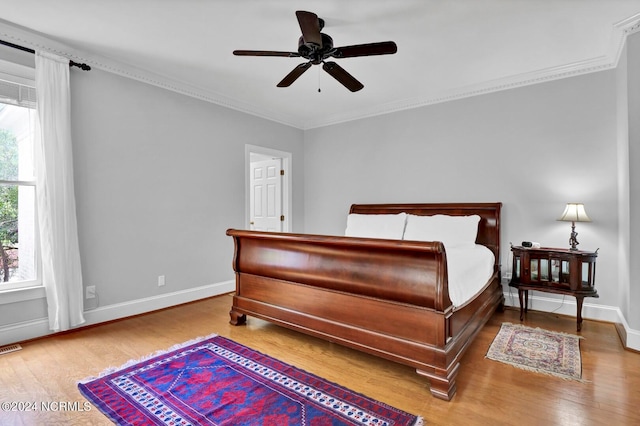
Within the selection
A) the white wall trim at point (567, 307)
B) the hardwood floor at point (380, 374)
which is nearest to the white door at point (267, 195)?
the hardwood floor at point (380, 374)

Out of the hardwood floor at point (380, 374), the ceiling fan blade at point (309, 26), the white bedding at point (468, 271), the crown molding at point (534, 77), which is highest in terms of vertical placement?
the crown molding at point (534, 77)

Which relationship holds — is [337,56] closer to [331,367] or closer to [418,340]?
[418,340]

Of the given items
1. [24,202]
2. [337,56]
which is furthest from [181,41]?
[24,202]

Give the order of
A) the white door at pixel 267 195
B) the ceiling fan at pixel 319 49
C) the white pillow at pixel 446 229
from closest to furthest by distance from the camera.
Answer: the ceiling fan at pixel 319 49, the white pillow at pixel 446 229, the white door at pixel 267 195

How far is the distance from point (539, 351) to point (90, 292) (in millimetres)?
4171

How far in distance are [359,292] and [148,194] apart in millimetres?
2755

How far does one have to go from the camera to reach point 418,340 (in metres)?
2.16

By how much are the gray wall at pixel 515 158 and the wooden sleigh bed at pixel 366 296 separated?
3.84 feet

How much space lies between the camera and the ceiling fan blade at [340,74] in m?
2.64

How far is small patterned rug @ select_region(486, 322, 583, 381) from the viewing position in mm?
2430

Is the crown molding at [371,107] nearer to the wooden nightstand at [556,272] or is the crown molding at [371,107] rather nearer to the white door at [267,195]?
the white door at [267,195]

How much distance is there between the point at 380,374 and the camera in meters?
2.35

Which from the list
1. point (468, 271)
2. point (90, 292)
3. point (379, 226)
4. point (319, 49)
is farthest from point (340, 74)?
point (90, 292)

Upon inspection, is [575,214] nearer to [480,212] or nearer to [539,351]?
[480,212]
